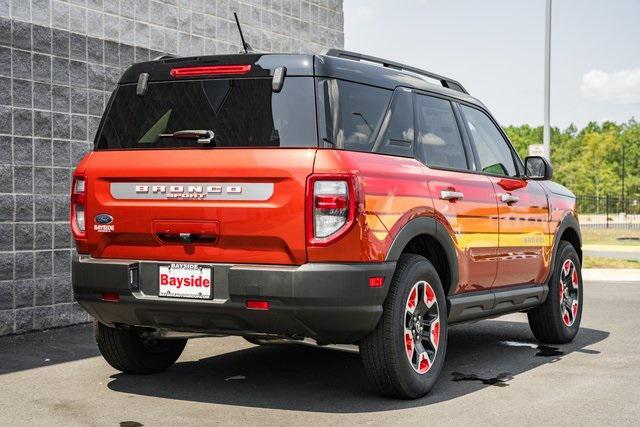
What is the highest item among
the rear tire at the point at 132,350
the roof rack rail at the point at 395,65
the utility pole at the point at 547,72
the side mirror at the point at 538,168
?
the utility pole at the point at 547,72

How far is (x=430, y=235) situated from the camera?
21.4 feet

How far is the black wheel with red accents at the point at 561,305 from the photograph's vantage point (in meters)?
8.73

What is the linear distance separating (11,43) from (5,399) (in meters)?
3.79

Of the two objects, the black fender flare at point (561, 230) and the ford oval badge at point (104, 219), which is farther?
the black fender flare at point (561, 230)

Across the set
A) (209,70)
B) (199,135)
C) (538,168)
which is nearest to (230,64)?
(209,70)

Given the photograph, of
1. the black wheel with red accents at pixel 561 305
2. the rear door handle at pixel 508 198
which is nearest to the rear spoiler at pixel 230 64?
the rear door handle at pixel 508 198

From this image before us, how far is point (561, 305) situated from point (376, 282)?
3.56 metres

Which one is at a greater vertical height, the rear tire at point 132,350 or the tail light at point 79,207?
the tail light at point 79,207

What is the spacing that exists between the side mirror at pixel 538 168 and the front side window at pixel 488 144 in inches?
6.2

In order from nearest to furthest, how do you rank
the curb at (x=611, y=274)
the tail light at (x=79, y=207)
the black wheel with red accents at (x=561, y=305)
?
the tail light at (x=79, y=207) < the black wheel with red accents at (x=561, y=305) < the curb at (x=611, y=274)

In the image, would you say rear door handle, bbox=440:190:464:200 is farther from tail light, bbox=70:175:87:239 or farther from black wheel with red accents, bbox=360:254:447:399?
tail light, bbox=70:175:87:239

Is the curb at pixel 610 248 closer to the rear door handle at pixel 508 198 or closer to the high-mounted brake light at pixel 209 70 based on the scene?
the rear door handle at pixel 508 198

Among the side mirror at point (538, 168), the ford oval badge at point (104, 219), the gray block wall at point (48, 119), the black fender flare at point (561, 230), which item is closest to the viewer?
the ford oval badge at point (104, 219)

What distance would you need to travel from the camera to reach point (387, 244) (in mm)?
5926
